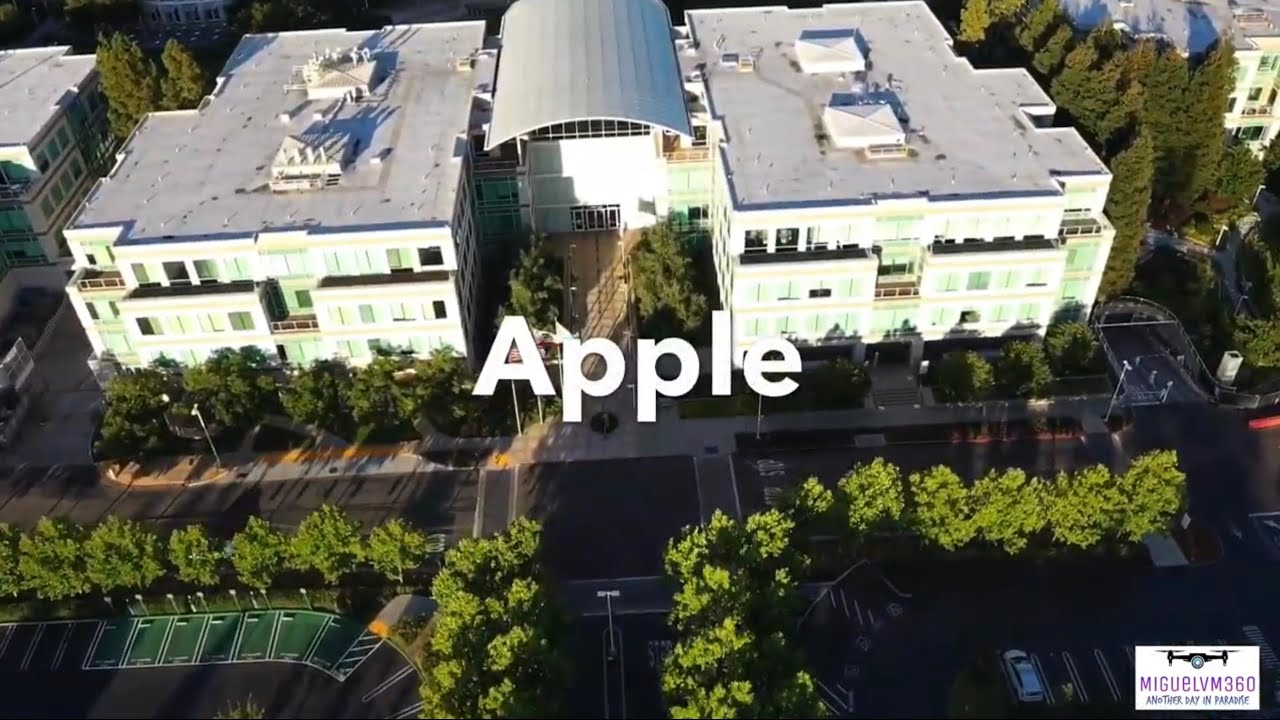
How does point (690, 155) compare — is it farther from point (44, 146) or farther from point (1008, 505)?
point (44, 146)

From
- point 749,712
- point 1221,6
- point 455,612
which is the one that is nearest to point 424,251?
point 455,612

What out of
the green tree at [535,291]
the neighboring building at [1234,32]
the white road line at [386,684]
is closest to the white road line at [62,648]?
the white road line at [386,684]

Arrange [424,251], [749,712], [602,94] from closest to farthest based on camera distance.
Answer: [749,712] < [424,251] < [602,94]

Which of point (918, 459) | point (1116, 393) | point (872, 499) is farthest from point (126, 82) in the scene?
point (1116, 393)

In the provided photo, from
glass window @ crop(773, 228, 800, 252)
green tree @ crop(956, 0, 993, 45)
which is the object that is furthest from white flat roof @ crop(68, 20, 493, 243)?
green tree @ crop(956, 0, 993, 45)

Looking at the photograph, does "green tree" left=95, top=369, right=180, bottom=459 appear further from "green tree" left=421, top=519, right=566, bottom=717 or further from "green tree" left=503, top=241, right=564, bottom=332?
"green tree" left=421, top=519, right=566, bottom=717

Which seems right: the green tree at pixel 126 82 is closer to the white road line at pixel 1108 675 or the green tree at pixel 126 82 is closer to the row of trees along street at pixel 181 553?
the row of trees along street at pixel 181 553

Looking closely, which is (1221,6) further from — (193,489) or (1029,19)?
(193,489)
